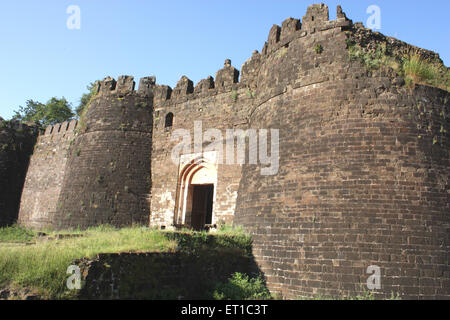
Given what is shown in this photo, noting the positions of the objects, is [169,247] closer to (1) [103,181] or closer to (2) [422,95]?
(2) [422,95]

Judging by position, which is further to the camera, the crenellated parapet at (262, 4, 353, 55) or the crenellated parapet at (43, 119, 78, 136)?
the crenellated parapet at (43, 119, 78, 136)

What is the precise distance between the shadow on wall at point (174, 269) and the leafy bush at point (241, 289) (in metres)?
0.17

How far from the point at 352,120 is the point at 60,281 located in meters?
7.12

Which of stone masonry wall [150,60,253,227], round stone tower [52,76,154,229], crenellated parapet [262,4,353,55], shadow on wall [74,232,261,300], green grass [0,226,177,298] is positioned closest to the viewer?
green grass [0,226,177,298]

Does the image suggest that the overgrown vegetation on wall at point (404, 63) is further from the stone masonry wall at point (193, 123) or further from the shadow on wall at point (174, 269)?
the shadow on wall at point (174, 269)

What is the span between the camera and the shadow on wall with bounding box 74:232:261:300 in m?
6.62

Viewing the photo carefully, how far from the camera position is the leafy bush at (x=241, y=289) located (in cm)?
821

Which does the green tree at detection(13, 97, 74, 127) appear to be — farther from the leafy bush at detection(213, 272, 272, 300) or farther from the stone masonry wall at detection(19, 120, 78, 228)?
the leafy bush at detection(213, 272, 272, 300)

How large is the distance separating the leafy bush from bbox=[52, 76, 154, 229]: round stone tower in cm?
742

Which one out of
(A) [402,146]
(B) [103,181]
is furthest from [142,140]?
(A) [402,146]

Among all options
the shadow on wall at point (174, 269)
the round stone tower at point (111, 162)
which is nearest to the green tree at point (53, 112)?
the round stone tower at point (111, 162)

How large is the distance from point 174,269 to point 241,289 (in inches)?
68.8

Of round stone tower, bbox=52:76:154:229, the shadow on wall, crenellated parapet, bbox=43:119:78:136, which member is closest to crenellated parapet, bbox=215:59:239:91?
round stone tower, bbox=52:76:154:229

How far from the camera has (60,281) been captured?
628 cm
